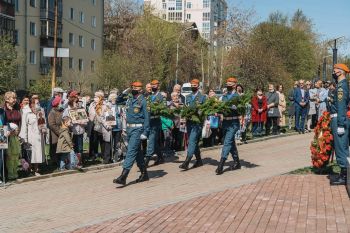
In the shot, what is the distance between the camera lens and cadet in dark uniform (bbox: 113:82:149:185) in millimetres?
10562

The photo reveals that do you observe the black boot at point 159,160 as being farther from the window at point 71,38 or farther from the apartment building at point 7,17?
the window at point 71,38

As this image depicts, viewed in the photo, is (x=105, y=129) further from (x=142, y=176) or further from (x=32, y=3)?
(x=32, y=3)

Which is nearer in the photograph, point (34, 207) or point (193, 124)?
point (34, 207)

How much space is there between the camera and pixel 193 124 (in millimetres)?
12266

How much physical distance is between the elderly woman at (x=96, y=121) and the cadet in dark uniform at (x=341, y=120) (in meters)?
5.82

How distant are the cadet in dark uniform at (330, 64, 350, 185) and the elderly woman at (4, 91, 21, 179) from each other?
643cm

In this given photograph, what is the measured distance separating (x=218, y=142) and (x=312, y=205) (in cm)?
927

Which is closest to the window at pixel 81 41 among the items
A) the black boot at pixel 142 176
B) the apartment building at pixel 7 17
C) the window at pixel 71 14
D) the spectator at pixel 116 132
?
the window at pixel 71 14

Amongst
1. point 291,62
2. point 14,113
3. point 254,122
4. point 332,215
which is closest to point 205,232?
point 332,215

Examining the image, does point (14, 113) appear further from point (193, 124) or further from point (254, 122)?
point (254, 122)

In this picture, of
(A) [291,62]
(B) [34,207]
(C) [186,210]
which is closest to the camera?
(C) [186,210]

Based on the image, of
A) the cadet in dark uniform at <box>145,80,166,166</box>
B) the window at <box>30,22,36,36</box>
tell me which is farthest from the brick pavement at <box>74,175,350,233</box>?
the window at <box>30,22,36,36</box>

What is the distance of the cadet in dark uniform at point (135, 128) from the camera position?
34.7 ft

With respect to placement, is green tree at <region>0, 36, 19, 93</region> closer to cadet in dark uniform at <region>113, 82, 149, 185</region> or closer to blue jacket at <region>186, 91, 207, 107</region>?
blue jacket at <region>186, 91, 207, 107</region>
